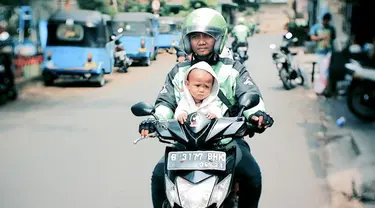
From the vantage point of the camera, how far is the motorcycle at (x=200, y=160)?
2.94 meters

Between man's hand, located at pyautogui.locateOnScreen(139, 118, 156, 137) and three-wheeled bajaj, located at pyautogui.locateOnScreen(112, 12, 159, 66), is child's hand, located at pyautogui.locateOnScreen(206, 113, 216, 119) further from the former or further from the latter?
three-wheeled bajaj, located at pyautogui.locateOnScreen(112, 12, 159, 66)

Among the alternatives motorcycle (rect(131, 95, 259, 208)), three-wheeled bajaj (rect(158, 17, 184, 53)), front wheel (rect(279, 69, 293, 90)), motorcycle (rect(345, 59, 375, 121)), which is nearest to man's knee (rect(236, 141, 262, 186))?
motorcycle (rect(131, 95, 259, 208))

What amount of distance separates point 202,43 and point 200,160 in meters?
0.88

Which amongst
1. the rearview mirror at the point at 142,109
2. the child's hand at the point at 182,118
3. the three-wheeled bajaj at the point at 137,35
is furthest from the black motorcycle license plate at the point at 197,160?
the three-wheeled bajaj at the point at 137,35

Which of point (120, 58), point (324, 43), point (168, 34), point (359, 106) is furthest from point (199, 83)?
point (168, 34)

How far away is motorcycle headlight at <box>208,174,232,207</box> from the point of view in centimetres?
295

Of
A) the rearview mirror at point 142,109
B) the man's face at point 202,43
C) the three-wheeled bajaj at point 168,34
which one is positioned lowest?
the three-wheeled bajaj at point 168,34

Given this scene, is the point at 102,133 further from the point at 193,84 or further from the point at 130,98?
the point at 193,84

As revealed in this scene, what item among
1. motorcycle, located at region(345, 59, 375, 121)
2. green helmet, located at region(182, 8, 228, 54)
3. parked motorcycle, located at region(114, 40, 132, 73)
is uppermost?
green helmet, located at region(182, 8, 228, 54)

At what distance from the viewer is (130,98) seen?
13625 millimetres

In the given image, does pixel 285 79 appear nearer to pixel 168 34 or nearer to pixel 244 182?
pixel 244 182

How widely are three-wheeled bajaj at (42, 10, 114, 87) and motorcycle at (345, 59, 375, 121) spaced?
27.1ft

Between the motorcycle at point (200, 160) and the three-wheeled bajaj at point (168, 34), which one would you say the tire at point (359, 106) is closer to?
the motorcycle at point (200, 160)

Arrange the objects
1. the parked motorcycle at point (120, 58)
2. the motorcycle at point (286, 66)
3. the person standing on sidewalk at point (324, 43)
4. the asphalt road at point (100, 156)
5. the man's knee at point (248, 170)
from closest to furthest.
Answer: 1. the man's knee at point (248, 170)
2. the asphalt road at point (100, 156)
3. the person standing on sidewalk at point (324, 43)
4. the motorcycle at point (286, 66)
5. the parked motorcycle at point (120, 58)
